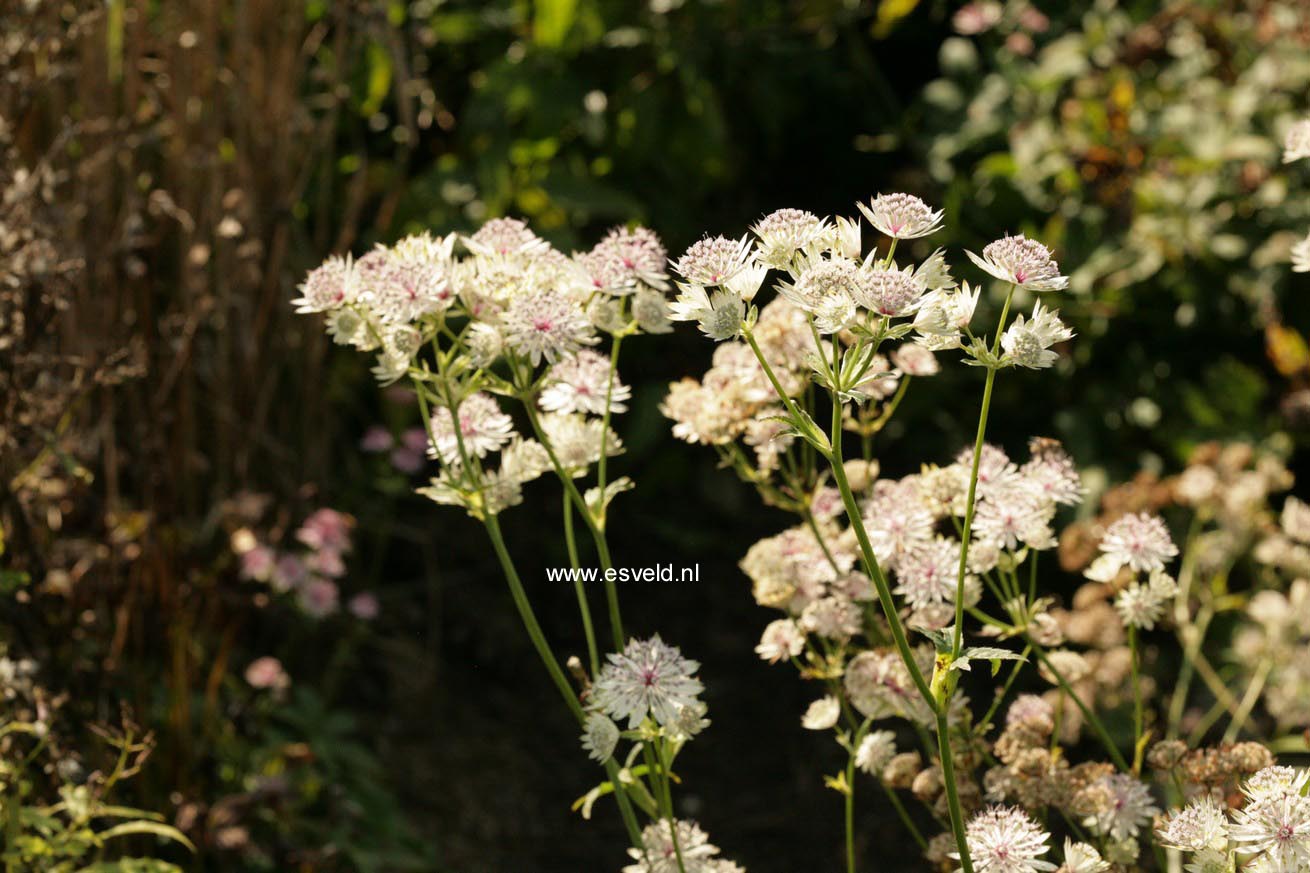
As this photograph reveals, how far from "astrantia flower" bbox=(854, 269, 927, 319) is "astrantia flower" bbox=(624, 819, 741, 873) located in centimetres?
45

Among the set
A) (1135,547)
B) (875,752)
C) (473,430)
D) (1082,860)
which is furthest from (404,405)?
(1082,860)

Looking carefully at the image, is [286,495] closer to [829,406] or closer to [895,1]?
[829,406]

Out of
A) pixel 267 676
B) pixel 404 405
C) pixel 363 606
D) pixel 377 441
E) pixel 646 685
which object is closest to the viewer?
pixel 646 685

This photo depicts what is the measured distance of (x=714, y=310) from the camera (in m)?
0.87

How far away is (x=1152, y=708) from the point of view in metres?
2.21

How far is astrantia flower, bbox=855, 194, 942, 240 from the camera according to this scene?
875 millimetres

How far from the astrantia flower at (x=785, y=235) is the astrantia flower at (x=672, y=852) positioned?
443mm

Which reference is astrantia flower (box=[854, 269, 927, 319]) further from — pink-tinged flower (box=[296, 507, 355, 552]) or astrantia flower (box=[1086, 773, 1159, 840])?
pink-tinged flower (box=[296, 507, 355, 552])

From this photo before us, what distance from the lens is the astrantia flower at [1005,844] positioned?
89 cm

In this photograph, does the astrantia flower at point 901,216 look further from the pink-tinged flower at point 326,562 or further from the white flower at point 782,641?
the pink-tinged flower at point 326,562

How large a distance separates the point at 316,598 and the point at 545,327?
46.8 inches

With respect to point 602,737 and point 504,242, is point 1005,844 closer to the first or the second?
point 602,737

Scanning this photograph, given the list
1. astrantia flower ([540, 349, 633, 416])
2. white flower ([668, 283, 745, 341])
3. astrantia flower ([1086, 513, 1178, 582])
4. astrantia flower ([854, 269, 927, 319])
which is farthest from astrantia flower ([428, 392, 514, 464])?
astrantia flower ([1086, 513, 1178, 582])

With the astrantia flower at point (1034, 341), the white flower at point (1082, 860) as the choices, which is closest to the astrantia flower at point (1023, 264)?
the astrantia flower at point (1034, 341)
